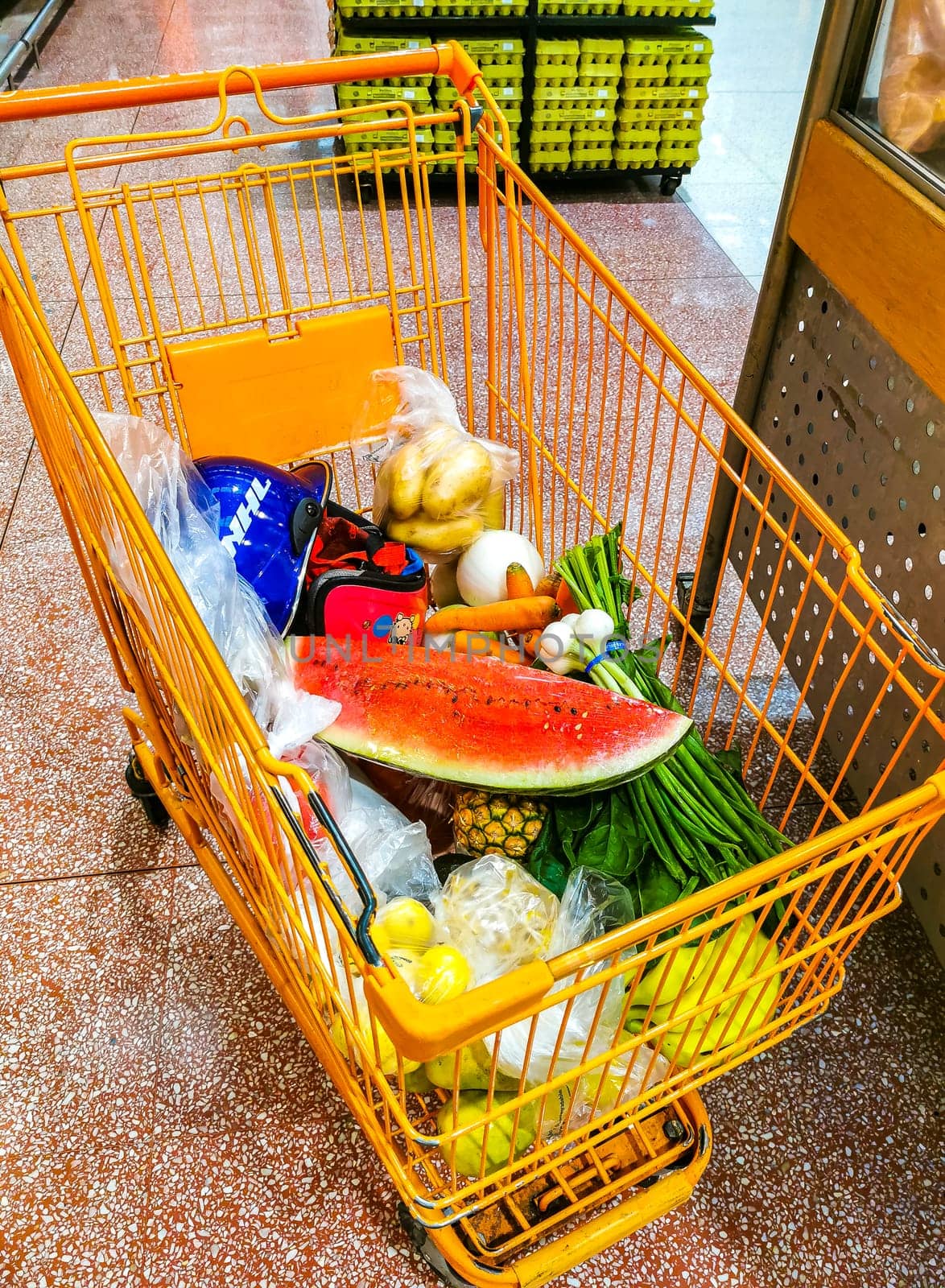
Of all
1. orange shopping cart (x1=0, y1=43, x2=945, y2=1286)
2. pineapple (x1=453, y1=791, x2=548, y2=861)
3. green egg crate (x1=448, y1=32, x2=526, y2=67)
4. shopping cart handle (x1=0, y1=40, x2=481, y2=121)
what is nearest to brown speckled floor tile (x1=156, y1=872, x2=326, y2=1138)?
orange shopping cart (x1=0, y1=43, x2=945, y2=1286)

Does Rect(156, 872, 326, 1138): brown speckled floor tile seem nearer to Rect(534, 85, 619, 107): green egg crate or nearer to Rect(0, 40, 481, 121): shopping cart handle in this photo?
Rect(0, 40, 481, 121): shopping cart handle

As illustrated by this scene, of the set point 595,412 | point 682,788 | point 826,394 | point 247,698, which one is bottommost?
point 595,412

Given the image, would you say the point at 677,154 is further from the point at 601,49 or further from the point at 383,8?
the point at 383,8

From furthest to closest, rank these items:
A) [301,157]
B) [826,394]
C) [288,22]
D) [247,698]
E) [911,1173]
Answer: [288,22] → [301,157] → [826,394] → [911,1173] → [247,698]

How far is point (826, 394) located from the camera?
1.49m

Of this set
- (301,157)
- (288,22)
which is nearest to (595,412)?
(301,157)

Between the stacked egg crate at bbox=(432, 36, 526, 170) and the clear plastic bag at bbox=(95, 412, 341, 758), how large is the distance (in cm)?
267

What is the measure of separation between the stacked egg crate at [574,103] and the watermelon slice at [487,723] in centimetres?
307

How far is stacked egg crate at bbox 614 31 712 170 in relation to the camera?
3.58 m

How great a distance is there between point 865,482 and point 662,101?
9.61ft

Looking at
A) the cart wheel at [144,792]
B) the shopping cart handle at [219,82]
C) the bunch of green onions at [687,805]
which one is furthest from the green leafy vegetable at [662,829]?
the shopping cart handle at [219,82]

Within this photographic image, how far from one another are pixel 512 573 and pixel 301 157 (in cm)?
337

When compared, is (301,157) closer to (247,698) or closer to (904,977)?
(247,698)

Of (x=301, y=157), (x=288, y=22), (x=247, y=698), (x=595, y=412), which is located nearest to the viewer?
(x=247, y=698)
